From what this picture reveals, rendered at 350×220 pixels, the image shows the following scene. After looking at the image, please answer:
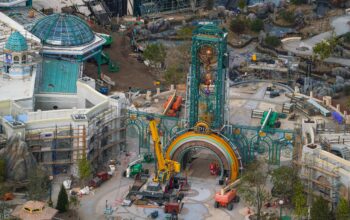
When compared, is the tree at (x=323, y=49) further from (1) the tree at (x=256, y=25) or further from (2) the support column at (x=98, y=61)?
(2) the support column at (x=98, y=61)

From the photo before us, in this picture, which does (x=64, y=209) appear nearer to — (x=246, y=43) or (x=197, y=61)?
(x=197, y=61)

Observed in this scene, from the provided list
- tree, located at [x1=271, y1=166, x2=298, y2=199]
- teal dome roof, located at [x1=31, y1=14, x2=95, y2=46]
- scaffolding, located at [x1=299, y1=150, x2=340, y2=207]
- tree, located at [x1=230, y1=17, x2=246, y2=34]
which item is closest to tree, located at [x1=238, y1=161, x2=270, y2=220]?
tree, located at [x1=271, y1=166, x2=298, y2=199]

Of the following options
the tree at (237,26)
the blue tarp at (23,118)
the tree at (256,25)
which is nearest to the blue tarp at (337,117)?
the blue tarp at (23,118)

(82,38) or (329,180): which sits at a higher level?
(82,38)

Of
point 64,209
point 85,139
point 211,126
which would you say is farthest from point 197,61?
point 64,209

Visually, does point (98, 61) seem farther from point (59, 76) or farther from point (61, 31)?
point (59, 76)

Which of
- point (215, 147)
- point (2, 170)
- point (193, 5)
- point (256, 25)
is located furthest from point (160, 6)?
point (2, 170)
